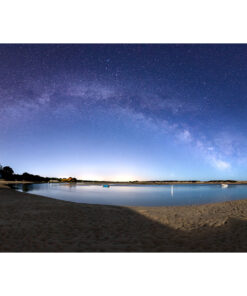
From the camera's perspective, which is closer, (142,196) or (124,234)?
(124,234)

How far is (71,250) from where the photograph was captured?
559 centimetres

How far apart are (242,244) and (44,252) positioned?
288 inches

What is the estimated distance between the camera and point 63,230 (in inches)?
306

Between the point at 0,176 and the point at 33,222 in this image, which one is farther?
the point at 0,176

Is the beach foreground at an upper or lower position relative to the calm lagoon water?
upper

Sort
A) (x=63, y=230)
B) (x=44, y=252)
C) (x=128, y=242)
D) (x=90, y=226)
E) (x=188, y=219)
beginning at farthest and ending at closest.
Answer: (x=188, y=219) < (x=90, y=226) < (x=63, y=230) < (x=128, y=242) < (x=44, y=252)

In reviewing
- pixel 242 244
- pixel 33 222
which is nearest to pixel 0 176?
pixel 33 222

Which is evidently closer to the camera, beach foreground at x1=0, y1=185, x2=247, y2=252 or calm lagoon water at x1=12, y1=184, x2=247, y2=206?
beach foreground at x1=0, y1=185, x2=247, y2=252

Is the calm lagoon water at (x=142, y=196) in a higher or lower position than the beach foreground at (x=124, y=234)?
lower

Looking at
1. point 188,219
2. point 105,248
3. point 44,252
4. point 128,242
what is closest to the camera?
point 44,252

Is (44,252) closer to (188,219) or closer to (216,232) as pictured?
(216,232)

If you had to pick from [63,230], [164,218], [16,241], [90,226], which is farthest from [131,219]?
[16,241]

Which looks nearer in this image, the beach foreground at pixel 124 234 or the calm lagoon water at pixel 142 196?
the beach foreground at pixel 124 234

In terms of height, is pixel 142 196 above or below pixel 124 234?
A: below
